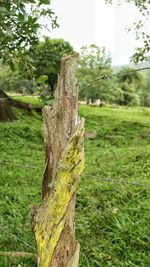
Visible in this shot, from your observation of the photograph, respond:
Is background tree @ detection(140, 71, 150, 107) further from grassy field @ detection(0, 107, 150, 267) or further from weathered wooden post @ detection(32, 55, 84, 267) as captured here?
weathered wooden post @ detection(32, 55, 84, 267)

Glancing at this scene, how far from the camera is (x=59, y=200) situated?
2.28 m

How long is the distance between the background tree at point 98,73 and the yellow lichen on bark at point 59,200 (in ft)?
136

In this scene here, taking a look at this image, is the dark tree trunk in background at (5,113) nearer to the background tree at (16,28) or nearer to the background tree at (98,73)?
the background tree at (16,28)

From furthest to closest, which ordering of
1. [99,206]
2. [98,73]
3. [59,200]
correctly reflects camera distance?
[98,73] → [99,206] → [59,200]

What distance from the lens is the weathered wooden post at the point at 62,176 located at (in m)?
2.29

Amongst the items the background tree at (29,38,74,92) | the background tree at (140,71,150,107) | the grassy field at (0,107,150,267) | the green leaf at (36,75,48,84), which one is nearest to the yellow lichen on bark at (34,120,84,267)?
the green leaf at (36,75,48,84)

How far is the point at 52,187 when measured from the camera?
2316 mm

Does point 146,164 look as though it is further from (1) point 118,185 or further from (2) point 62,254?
(2) point 62,254

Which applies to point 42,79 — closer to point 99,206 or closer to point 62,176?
point 62,176

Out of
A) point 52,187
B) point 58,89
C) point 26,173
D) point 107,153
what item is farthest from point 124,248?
point 107,153

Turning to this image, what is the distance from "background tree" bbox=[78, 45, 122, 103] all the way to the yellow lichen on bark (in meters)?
41.5

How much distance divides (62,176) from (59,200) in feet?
0.45

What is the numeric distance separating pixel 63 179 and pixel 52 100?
48 centimetres

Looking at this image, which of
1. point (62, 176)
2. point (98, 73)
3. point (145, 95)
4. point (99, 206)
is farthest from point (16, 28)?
point (145, 95)
